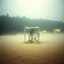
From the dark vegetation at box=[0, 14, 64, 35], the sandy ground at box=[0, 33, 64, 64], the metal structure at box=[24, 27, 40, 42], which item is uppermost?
the dark vegetation at box=[0, 14, 64, 35]

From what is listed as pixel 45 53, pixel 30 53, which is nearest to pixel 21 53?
pixel 30 53

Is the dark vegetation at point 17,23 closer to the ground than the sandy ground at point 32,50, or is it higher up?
higher up

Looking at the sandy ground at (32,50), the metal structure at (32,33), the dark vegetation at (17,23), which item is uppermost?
the dark vegetation at (17,23)

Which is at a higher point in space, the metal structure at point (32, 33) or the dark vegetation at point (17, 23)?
the dark vegetation at point (17, 23)

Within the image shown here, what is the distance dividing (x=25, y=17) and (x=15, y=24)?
0.49 ft

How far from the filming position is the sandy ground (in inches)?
70.4

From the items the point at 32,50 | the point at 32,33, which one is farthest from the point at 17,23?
the point at 32,50

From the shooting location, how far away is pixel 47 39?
73.4 inches

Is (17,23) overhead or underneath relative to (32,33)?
overhead

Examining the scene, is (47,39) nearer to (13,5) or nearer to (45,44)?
(45,44)

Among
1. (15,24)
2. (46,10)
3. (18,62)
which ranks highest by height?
(46,10)

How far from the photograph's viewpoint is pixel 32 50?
1.82 m

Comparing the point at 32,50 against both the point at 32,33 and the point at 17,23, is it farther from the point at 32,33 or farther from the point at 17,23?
the point at 17,23

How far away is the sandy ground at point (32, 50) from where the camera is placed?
1.79 metres
